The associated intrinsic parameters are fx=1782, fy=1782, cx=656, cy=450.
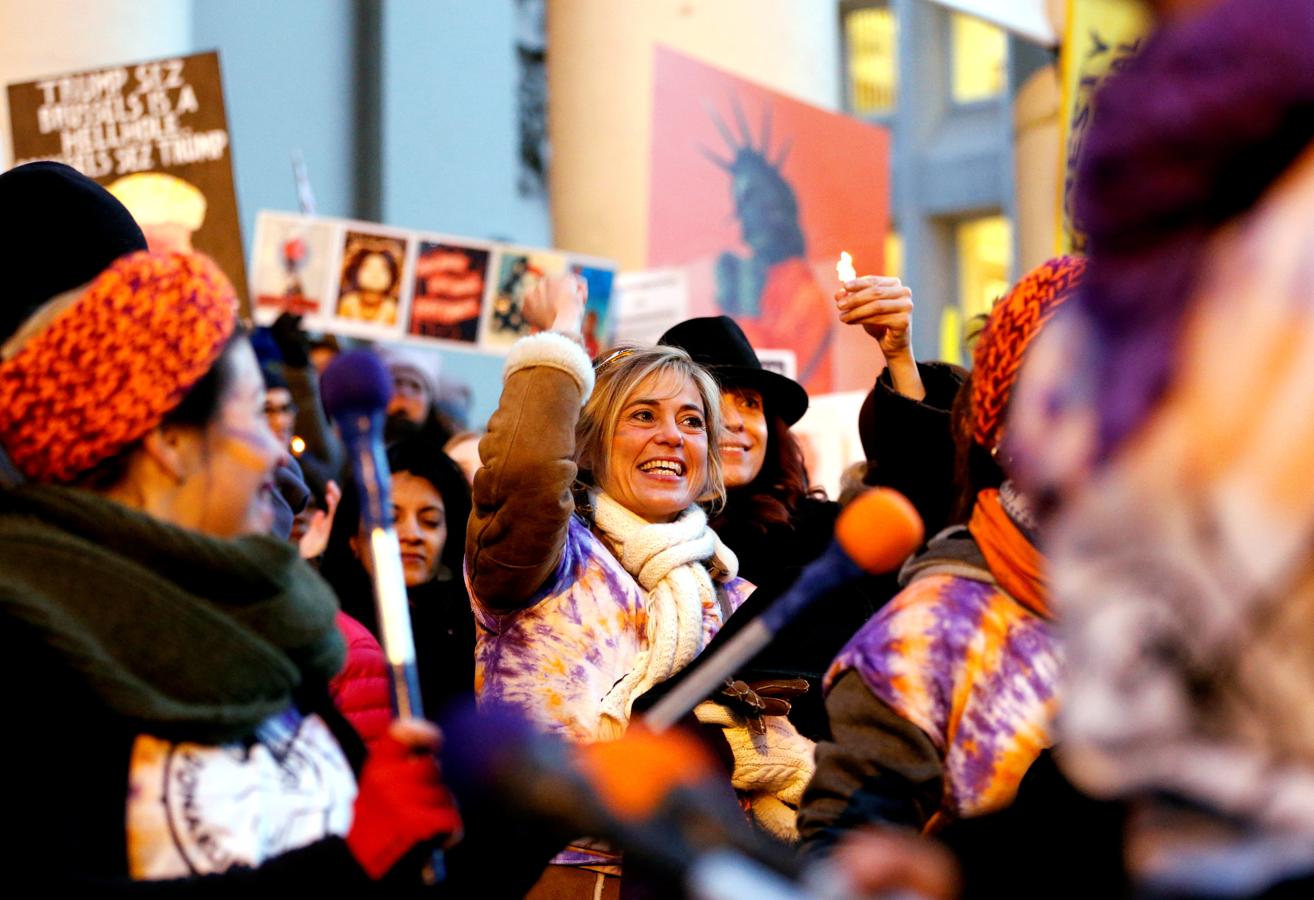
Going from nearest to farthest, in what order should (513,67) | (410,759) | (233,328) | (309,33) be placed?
(410,759), (233,328), (309,33), (513,67)

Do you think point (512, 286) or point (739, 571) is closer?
point (739, 571)

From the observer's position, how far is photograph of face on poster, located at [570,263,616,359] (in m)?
5.43

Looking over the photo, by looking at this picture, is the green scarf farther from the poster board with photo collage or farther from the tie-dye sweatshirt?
the poster board with photo collage

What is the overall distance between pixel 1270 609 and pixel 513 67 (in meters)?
13.8

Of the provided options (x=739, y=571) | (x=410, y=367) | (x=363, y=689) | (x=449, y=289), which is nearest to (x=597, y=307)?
(x=449, y=289)

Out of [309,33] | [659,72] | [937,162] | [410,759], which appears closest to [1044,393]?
[410,759]

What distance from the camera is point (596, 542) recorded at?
3.60 m

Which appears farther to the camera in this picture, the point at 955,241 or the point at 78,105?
the point at 955,241

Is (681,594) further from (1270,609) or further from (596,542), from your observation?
(1270,609)

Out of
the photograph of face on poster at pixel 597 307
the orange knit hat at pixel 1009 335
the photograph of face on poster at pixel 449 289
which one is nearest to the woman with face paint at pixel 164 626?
the orange knit hat at pixel 1009 335

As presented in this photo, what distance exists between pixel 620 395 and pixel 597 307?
5.63ft

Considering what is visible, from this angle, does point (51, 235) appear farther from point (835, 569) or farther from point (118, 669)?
point (835, 569)

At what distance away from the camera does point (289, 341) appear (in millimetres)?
3496

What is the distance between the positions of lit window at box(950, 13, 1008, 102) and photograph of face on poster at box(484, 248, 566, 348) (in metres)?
16.4
